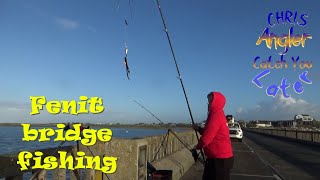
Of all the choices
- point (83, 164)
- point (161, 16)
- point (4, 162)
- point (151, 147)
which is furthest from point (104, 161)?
point (151, 147)

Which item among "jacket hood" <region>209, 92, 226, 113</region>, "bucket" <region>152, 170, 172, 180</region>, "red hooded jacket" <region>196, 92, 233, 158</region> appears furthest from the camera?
"bucket" <region>152, 170, 172, 180</region>

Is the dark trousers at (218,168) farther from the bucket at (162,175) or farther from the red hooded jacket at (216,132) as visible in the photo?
the bucket at (162,175)

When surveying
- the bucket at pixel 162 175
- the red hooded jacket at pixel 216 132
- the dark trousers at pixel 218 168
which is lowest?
the bucket at pixel 162 175

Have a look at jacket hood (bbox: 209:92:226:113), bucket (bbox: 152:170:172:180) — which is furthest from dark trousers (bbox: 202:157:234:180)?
bucket (bbox: 152:170:172:180)

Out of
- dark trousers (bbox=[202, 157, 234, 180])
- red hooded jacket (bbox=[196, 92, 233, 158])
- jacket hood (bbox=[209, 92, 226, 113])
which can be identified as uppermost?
jacket hood (bbox=[209, 92, 226, 113])

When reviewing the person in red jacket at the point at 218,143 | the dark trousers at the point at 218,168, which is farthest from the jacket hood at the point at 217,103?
the dark trousers at the point at 218,168

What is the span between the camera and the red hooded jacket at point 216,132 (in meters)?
6.77

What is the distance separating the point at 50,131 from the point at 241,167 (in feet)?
45.1

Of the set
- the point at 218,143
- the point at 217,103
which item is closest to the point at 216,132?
the point at 218,143

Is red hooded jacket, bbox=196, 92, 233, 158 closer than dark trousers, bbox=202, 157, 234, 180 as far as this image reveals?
Yes

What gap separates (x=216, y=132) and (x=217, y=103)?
0.45 m

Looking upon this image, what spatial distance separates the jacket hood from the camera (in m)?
6.89

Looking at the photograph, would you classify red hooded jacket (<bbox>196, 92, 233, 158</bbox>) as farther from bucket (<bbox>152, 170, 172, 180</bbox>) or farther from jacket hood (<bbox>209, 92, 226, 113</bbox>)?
bucket (<bbox>152, 170, 172, 180</bbox>)

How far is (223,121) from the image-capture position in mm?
6949
